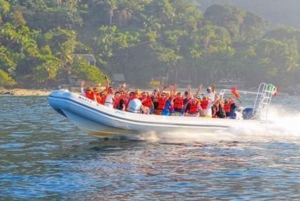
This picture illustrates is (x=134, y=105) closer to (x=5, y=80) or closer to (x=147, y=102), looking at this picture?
(x=147, y=102)

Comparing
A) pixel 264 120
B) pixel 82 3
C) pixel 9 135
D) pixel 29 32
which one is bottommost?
pixel 9 135

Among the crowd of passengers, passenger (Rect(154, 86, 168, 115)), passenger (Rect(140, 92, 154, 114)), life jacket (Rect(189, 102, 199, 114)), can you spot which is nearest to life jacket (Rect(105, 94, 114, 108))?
the crowd of passengers

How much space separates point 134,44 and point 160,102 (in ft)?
245

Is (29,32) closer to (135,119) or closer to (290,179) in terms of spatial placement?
(135,119)

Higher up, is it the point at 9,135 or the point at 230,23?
the point at 230,23

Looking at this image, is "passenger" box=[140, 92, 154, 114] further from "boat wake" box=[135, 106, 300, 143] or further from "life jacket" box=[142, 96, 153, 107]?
"boat wake" box=[135, 106, 300, 143]

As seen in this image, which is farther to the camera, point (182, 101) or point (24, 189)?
point (182, 101)

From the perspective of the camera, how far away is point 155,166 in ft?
58.2

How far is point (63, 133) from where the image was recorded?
27.2 metres

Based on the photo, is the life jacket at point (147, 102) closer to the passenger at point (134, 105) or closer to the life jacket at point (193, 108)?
the passenger at point (134, 105)

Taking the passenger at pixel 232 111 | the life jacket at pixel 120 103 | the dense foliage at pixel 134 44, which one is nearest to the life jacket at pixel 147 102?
the life jacket at pixel 120 103

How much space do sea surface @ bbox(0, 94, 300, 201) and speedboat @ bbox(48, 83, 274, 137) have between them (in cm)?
41

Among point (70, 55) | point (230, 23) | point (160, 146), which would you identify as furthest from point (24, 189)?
point (230, 23)

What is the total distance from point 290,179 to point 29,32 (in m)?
76.0
